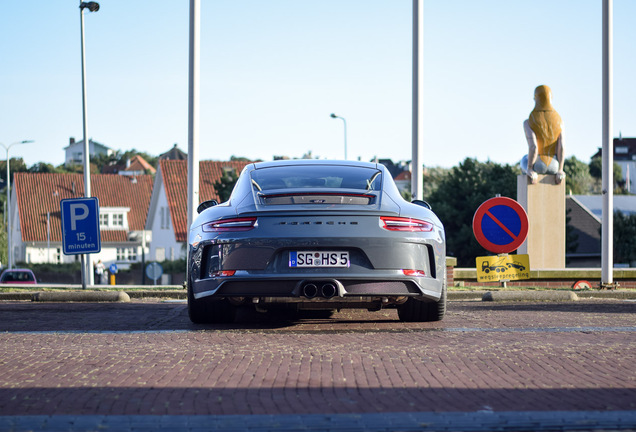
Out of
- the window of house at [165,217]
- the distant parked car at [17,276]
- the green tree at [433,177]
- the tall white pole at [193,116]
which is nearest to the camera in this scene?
the tall white pole at [193,116]

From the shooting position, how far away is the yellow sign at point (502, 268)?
13.4 metres

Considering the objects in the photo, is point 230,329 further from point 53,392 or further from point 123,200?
point 123,200

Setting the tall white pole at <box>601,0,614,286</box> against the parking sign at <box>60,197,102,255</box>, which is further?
the tall white pole at <box>601,0,614,286</box>

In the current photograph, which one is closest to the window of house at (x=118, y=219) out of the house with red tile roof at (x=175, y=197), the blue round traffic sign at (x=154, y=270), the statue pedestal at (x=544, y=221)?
the house with red tile roof at (x=175, y=197)

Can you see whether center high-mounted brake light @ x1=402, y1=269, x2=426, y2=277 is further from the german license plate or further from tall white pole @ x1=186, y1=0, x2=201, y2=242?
tall white pole @ x1=186, y1=0, x2=201, y2=242

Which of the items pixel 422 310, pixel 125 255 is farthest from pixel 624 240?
pixel 422 310

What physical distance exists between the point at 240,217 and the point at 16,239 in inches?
2805

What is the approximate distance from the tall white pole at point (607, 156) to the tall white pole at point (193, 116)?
23.6 ft

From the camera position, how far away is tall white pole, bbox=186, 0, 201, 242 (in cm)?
1538

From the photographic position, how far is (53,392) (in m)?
5.36

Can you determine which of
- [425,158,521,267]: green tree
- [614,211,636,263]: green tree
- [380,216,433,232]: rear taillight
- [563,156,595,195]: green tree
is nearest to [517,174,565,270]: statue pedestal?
[380,216,433,232]: rear taillight

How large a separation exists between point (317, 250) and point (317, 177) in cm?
117

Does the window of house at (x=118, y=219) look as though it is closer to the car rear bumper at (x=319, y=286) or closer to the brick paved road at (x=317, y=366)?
the brick paved road at (x=317, y=366)

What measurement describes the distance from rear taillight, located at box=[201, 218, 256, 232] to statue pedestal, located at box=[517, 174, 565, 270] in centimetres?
1212
